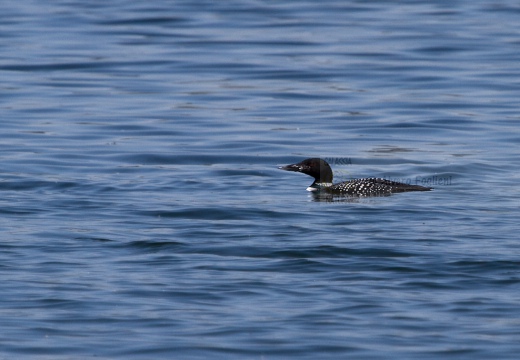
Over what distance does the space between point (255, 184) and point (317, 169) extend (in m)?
0.77

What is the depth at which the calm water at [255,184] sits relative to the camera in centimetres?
877

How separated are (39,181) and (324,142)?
15.7 feet

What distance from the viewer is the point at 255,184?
1484cm

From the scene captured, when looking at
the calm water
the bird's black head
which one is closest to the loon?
the bird's black head

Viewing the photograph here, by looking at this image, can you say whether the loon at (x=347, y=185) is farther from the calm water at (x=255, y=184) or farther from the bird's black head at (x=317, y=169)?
the calm water at (x=255, y=184)

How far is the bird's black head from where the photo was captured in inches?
578

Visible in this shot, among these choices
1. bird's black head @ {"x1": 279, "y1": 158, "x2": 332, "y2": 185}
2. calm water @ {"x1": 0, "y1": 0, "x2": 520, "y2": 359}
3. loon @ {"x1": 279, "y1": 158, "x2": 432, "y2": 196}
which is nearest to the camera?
calm water @ {"x1": 0, "y1": 0, "x2": 520, "y2": 359}

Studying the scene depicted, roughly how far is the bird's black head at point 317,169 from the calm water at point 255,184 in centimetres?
26

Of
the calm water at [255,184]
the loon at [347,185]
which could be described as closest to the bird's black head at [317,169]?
the loon at [347,185]

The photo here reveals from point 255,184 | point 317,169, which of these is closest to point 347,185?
point 317,169

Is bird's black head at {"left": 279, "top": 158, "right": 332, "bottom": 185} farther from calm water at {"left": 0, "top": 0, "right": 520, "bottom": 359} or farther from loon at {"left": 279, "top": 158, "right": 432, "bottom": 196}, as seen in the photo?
calm water at {"left": 0, "top": 0, "right": 520, "bottom": 359}

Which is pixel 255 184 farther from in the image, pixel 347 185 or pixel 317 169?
pixel 347 185

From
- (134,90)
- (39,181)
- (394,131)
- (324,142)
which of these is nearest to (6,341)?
(39,181)

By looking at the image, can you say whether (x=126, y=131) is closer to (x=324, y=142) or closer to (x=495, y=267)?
(x=324, y=142)
